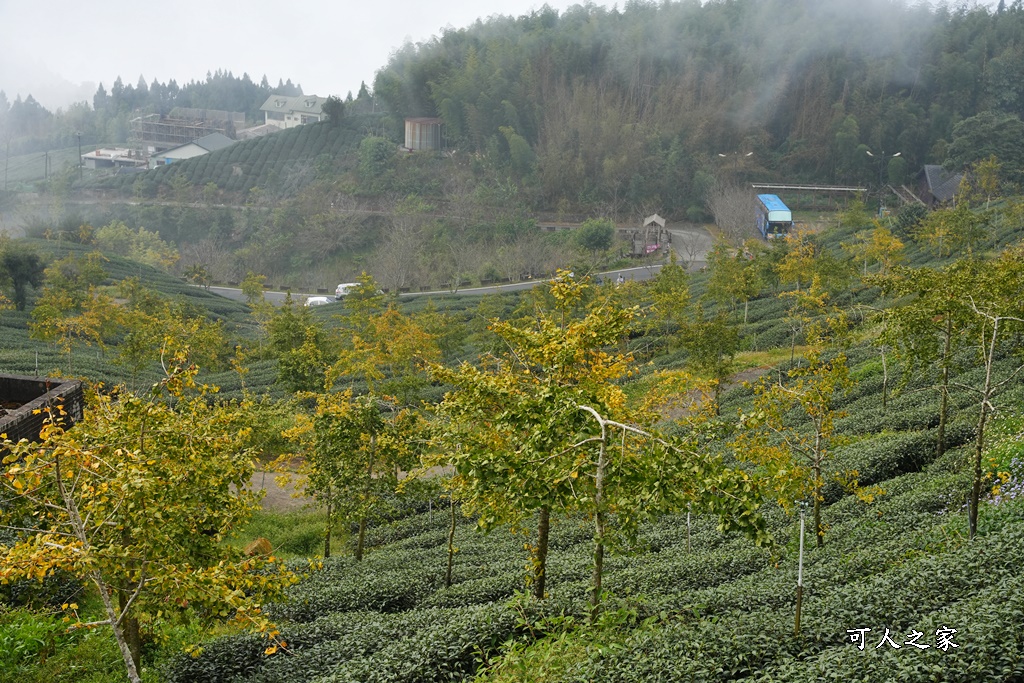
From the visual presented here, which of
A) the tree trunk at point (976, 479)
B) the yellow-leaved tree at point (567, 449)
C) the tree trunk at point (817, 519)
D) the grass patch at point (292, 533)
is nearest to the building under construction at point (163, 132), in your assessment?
the grass patch at point (292, 533)

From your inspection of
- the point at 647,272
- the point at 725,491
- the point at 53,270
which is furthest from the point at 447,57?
the point at 725,491

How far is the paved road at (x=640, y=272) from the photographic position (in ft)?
189

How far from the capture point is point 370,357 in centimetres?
2609

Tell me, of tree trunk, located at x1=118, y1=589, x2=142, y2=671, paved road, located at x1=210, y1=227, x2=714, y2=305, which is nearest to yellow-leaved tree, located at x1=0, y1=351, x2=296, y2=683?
tree trunk, located at x1=118, y1=589, x2=142, y2=671

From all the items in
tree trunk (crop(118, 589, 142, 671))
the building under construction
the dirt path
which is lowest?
the dirt path

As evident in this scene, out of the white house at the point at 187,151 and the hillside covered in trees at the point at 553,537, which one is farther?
the white house at the point at 187,151

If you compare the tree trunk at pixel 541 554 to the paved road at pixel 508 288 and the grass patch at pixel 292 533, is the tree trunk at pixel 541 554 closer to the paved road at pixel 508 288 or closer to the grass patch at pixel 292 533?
the grass patch at pixel 292 533

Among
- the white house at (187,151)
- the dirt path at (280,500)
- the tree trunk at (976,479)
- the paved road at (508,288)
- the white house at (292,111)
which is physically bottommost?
the dirt path at (280,500)

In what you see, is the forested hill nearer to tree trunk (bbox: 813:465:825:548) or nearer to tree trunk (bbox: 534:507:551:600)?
tree trunk (bbox: 813:465:825:548)

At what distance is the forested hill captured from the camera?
3511 inches

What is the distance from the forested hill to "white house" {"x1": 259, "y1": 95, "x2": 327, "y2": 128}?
1659 inches

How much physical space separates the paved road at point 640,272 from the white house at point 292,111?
91.8m

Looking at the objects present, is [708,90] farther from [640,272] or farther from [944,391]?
[944,391]

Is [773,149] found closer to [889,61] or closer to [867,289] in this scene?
[889,61]
